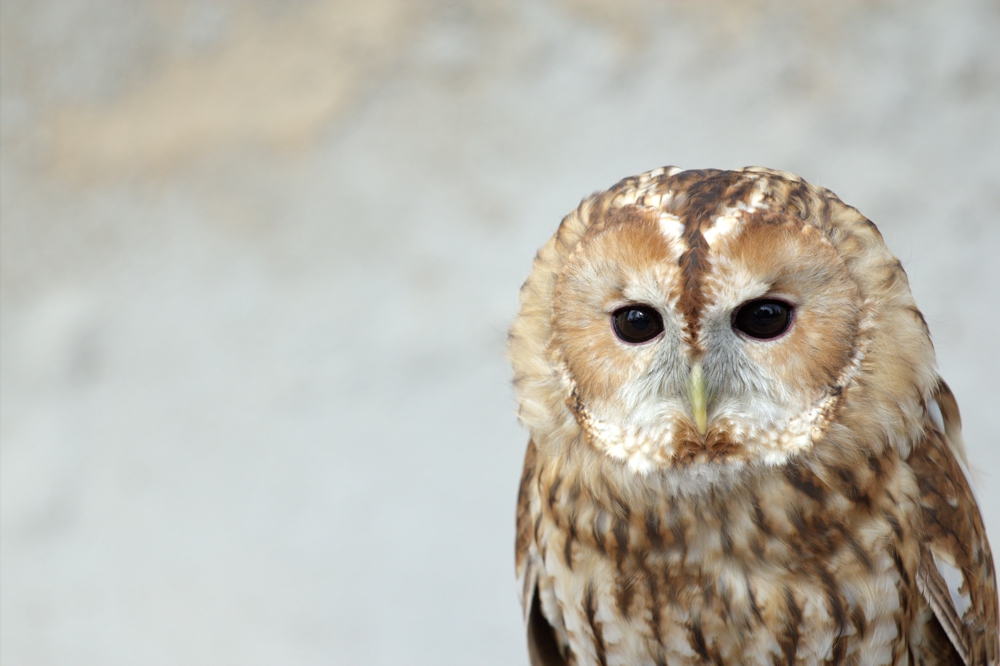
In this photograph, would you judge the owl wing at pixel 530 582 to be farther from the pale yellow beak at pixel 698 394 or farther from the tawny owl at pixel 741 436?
the pale yellow beak at pixel 698 394

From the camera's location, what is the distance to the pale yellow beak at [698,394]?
841mm

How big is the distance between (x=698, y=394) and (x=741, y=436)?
0.31ft

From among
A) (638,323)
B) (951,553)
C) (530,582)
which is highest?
(638,323)

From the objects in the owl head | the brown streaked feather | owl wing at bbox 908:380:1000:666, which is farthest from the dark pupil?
the brown streaked feather

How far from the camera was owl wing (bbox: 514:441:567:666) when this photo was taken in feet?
3.91

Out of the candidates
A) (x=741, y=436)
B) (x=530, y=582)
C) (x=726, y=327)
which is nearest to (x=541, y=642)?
(x=530, y=582)

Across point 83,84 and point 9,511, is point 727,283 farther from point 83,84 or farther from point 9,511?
point 9,511

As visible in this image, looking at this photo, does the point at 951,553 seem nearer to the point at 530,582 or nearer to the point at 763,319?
the point at 763,319

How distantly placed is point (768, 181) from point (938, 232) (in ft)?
5.60

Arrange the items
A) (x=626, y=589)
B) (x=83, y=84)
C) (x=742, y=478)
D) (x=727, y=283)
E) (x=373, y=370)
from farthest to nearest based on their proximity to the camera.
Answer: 1. (x=373, y=370)
2. (x=83, y=84)
3. (x=626, y=589)
4. (x=742, y=478)
5. (x=727, y=283)

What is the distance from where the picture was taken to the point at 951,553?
1.02 meters

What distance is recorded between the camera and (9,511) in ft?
7.86

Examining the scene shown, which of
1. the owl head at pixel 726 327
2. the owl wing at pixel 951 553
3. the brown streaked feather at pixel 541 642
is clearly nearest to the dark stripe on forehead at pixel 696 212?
the owl head at pixel 726 327

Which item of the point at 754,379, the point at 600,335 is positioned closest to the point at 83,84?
the point at 600,335
